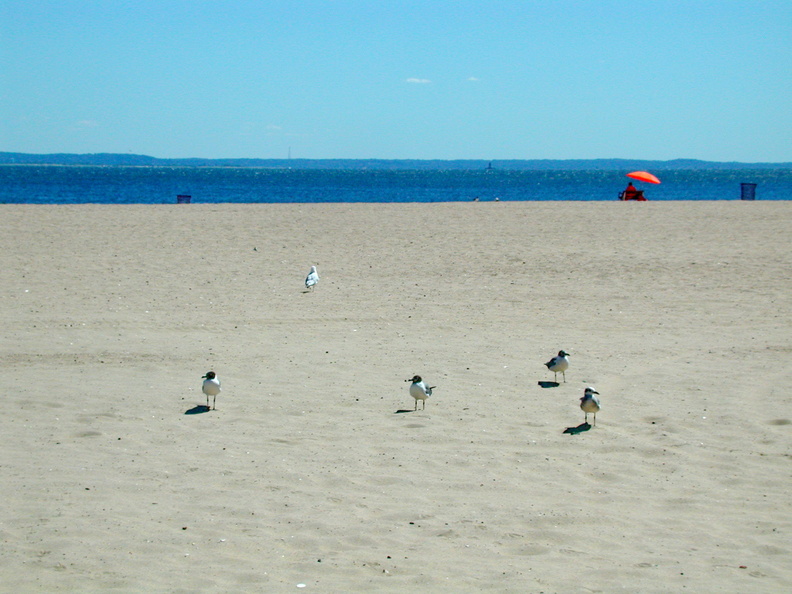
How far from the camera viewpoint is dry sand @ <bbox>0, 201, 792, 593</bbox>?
5480mm

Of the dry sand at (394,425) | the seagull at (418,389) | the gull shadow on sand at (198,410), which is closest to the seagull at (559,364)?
the dry sand at (394,425)

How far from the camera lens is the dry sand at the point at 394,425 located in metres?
5.48

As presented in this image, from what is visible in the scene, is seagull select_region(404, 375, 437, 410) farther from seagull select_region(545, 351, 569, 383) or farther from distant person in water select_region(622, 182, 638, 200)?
distant person in water select_region(622, 182, 638, 200)

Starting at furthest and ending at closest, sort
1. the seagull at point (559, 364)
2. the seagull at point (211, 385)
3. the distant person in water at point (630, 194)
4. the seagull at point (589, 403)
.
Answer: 1. the distant person in water at point (630, 194)
2. the seagull at point (559, 364)
3. the seagull at point (211, 385)
4. the seagull at point (589, 403)

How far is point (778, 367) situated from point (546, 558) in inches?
233

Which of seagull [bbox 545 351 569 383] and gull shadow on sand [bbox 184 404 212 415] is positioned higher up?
seagull [bbox 545 351 569 383]

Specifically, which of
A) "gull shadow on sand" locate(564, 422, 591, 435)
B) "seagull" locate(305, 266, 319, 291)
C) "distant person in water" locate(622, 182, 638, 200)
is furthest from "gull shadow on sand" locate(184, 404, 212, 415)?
"distant person in water" locate(622, 182, 638, 200)

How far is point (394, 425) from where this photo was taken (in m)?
8.20

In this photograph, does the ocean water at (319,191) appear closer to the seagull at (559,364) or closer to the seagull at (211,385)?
the seagull at (211,385)

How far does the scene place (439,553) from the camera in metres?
5.58

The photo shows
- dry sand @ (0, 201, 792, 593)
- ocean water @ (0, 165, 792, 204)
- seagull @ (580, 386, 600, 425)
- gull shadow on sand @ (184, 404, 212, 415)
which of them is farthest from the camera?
ocean water @ (0, 165, 792, 204)

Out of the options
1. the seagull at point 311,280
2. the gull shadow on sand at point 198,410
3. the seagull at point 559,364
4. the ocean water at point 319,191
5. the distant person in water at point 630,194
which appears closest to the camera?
the gull shadow on sand at point 198,410

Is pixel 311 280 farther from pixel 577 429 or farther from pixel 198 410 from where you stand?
pixel 577 429

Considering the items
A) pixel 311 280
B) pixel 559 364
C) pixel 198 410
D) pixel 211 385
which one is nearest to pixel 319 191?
pixel 311 280
